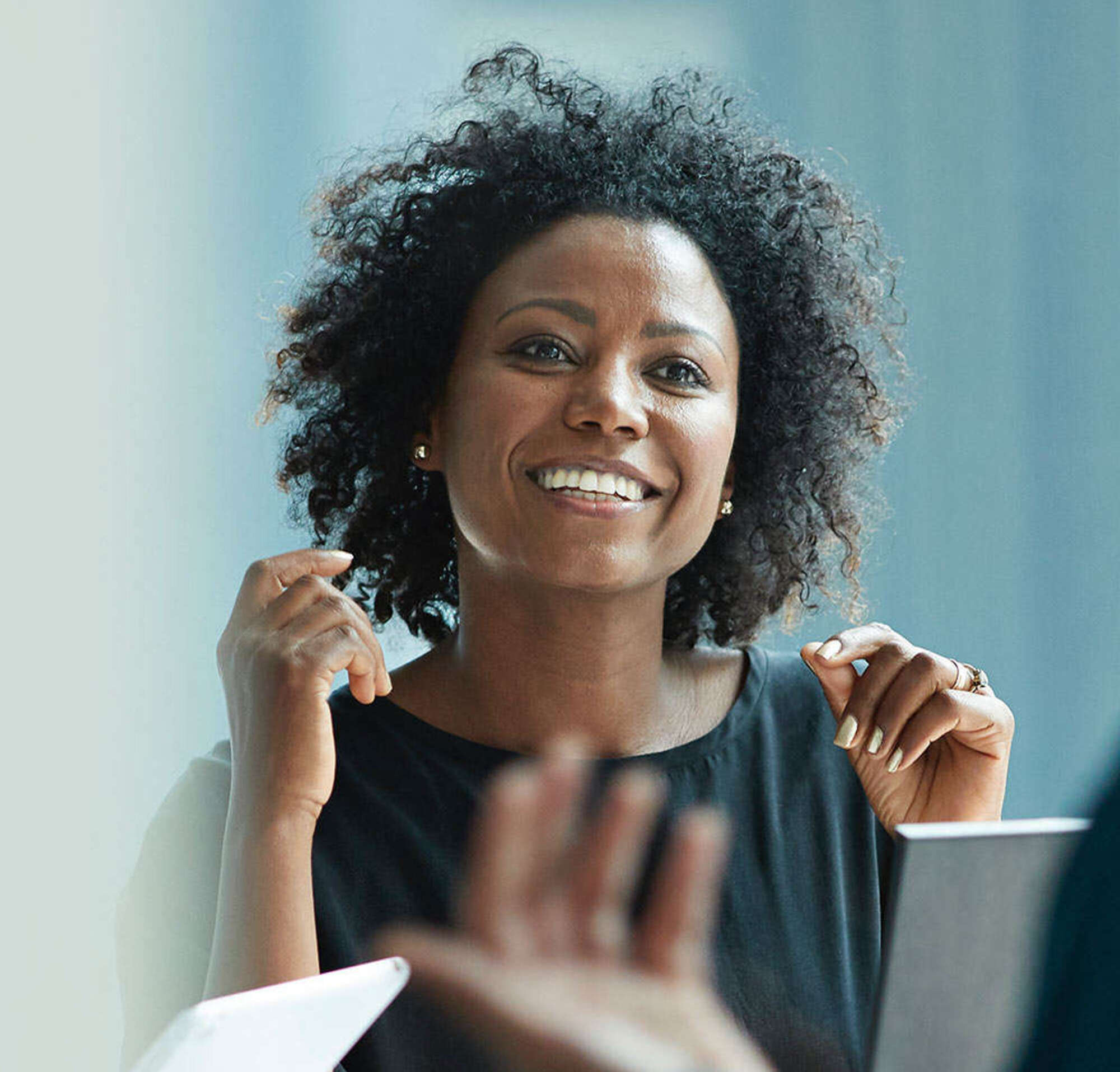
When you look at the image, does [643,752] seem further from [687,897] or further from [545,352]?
[545,352]

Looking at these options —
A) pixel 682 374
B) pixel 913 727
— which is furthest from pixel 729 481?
pixel 913 727

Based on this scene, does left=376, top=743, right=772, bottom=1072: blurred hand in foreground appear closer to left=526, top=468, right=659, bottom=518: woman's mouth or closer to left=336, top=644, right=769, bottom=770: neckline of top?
left=336, top=644, right=769, bottom=770: neckline of top

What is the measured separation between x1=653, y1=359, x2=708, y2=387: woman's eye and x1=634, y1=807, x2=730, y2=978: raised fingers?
1.21 ft

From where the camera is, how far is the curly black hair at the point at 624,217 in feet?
4.17

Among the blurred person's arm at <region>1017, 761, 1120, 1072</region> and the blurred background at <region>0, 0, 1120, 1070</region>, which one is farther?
the blurred background at <region>0, 0, 1120, 1070</region>

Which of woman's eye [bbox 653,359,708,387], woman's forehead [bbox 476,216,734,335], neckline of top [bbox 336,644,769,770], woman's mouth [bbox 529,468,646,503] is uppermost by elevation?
woman's forehead [bbox 476,216,734,335]

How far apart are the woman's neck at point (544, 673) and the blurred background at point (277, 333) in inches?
16.5

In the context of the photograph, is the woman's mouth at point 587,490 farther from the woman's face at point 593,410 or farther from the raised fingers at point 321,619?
the raised fingers at point 321,619

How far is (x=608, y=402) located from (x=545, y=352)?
8cm

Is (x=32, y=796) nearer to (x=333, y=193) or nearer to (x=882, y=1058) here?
(x=333, y=193)

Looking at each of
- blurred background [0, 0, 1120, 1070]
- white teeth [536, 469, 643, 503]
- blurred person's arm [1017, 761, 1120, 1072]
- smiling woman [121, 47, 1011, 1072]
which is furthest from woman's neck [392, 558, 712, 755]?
blurred person's arm [1017, 761, 1120, 1072]

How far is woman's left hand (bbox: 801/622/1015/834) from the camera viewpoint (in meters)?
1.17

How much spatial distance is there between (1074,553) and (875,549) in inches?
11.1

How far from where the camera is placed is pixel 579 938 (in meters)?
0.98
